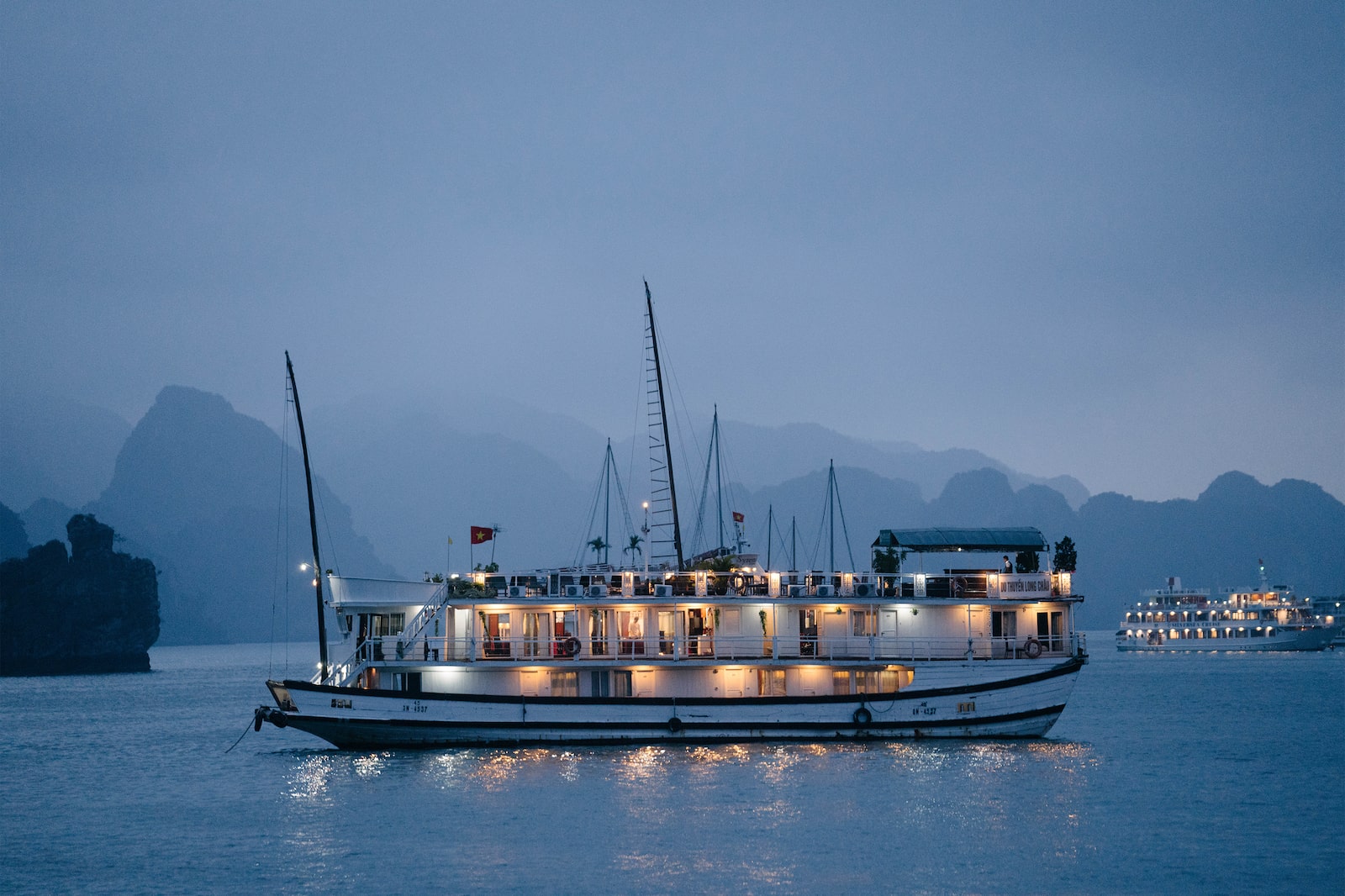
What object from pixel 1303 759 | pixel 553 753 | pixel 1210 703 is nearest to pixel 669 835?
pixel 553 753

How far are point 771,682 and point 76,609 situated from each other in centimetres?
11245

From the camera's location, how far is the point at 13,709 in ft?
246

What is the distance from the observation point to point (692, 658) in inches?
1464

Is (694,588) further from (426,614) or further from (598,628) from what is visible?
(426,614)

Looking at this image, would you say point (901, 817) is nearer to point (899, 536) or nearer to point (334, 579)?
point (899, 536)

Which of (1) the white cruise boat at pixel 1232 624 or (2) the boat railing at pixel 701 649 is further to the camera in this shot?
(1) the white cruise boat at pixel 1232 624

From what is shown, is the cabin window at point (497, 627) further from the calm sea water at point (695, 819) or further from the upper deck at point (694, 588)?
the calm sea water at point (695, 819)

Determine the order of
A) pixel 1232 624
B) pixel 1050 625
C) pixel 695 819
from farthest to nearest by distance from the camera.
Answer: pixel 1232 624, pixel 1050 625, pixel 695 819

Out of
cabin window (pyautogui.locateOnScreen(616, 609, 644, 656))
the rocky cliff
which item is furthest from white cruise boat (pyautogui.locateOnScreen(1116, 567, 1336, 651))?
cabin window (pyautogui.locateOnScreen(616, 609, 644, 656))

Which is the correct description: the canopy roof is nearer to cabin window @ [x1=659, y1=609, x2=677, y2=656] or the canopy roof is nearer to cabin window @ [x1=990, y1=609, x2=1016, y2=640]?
cabin window @ [x1=990, y1=609, x2=1016, y2=640]

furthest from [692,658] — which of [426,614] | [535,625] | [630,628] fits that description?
[426,614]

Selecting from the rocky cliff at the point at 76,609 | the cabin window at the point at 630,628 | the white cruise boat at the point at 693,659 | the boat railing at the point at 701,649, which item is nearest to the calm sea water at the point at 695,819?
the white cruise boat at the point at 693,659

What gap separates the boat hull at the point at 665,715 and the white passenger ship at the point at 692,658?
0.06 m

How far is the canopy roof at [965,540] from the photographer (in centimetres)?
3919
